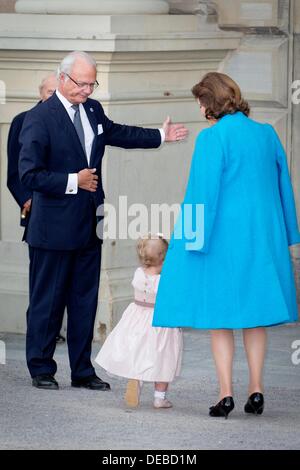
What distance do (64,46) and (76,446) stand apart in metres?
3.47

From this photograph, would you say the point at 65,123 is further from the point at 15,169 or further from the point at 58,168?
the point at 15,169

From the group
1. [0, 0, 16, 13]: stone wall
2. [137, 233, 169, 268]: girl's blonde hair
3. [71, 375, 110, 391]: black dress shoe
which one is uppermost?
[0, 0, 16, 13]: stone wall

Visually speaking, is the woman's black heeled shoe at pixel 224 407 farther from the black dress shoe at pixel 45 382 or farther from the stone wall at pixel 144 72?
the stone wall at pixel 144 72

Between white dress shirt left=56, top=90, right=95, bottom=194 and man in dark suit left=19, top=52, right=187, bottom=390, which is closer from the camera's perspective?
man in dark suit left=19, top=52, right=187, bottom=390

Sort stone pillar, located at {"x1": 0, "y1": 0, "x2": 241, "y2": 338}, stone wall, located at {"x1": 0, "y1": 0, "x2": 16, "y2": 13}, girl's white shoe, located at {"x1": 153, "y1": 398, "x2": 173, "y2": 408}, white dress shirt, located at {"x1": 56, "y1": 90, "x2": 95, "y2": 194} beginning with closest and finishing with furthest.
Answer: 1. girl's white shoe, located at {"x1": 153, "y1": 398, "x2": 173, "y2": 408}
2. white dress shirt, located at {"x1": 56, "y1": 90, "x2": 95, "y2": 194}
3. stone pillar, located at {"x1": 0, "y1": 0, "x2": 241, "y2": 338}
4. stone wall, located at {"x1": 0, "y1": 0, "x2": 16, "y2": 13}

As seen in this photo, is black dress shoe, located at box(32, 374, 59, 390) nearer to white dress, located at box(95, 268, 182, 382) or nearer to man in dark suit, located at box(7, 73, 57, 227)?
white dress, located at box(95, 268, 182, 382)

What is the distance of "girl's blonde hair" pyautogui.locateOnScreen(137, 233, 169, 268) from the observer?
790cm

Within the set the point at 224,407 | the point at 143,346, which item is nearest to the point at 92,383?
the point at 143,346

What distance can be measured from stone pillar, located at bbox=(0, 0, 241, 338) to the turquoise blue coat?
2201 mm

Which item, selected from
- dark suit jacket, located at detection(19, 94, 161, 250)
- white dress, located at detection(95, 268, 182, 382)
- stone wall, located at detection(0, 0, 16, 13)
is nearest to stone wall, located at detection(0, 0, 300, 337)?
stone wall, located at detection(0, 0, 16, 13)

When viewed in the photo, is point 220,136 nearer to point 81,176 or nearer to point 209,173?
point 209,173

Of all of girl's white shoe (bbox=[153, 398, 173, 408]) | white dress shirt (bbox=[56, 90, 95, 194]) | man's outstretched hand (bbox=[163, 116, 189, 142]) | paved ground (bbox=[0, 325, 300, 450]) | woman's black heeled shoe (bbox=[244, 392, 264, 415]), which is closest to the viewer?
paved ground (bbox=[0, 325, 300, 450])

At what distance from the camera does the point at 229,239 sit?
7559mm
